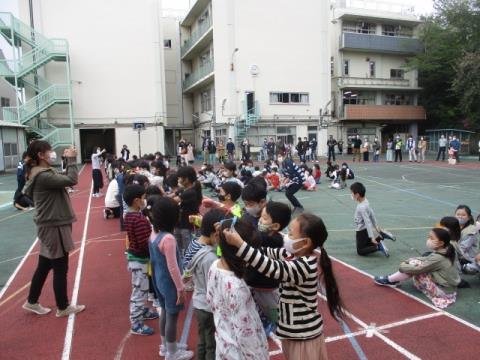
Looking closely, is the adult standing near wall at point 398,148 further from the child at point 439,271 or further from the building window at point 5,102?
the building window at point 5,102

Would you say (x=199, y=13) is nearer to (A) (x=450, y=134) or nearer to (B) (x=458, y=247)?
(A) (x=450, y=134)

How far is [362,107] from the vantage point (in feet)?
120

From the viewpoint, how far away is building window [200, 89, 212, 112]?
34.9m

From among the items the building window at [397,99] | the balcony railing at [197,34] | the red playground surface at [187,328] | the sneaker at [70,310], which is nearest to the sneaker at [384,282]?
the red playground surface at [187,328]

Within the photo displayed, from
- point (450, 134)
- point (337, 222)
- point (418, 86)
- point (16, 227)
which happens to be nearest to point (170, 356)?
point (337, 222)

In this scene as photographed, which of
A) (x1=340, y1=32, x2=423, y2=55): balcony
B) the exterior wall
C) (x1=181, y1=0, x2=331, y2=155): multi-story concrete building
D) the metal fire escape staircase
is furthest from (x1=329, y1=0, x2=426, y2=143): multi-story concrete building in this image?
the metal fire escape staircase

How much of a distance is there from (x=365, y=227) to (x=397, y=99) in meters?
36.5

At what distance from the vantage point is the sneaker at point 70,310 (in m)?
4.84

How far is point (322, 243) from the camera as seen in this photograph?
106 inches

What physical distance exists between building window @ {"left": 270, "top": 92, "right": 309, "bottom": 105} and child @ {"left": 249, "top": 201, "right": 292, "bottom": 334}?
29.2 m

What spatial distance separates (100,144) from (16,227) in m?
29.4

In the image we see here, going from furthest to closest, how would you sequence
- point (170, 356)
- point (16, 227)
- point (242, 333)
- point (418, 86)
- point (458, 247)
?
1. point (418, 86)
2. point (16, 227)
3. point (458, 247)
4. point (170, 356)
5. point (242, 333)

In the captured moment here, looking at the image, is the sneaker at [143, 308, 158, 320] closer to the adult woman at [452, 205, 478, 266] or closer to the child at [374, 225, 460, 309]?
the child at [374, 225, 460, 309]

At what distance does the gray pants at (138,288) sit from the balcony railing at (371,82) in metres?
35.3
